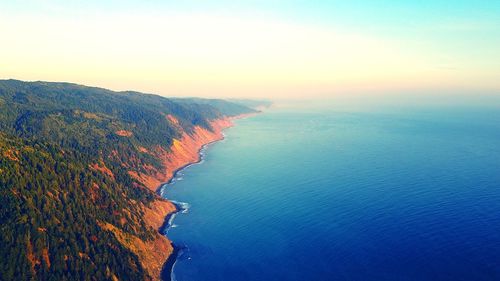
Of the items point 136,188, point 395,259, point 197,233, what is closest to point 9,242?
point 197,233

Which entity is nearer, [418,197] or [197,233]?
[197,233]

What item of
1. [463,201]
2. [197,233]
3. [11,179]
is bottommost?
[197,233]

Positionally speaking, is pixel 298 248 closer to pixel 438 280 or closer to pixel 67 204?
pixel 438 280

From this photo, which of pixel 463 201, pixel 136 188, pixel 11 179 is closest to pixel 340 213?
pixel 463 201

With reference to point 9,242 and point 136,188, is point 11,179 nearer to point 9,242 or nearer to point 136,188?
point 9,242

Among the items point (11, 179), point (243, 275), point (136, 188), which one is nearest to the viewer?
point (243, 275)

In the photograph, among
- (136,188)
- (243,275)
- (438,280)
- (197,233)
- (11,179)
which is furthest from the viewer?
(136,188)

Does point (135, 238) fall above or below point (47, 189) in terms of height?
below

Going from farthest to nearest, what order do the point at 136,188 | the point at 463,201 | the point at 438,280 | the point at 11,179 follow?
the point at 136,188
the point at 463,201
the point at 11,179
the point at 438,280

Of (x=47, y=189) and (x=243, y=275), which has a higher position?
(x=47, y=189)
